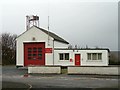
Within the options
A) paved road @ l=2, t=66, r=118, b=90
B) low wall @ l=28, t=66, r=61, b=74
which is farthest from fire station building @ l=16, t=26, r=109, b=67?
paved road @ l=2, t=66, r=118, b=90

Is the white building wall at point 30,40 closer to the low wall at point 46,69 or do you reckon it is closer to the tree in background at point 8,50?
the low wall at point 46,69

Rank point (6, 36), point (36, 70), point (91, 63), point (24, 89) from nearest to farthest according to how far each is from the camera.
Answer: point (24, 89), point (36, 70), point (91, 63), point (6, 36)

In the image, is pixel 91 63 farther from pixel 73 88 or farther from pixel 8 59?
pixel 8 59

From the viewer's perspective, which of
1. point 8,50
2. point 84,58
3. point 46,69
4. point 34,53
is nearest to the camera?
point 46,69

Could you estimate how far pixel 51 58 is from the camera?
3741 centimetres

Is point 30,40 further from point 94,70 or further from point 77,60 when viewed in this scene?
point 94,70

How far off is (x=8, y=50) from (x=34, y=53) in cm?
2106

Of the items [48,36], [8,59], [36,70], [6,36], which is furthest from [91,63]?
[6,36]

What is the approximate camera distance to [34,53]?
38.7m

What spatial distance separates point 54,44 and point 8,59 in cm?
2188

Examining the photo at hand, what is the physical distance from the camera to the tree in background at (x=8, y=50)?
57.2 metres

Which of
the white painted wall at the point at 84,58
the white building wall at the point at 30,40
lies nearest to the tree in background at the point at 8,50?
the white building wall at the point at 30,40

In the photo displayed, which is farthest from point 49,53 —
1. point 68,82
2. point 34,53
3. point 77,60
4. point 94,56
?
point 68,82

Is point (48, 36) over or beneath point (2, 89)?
over
